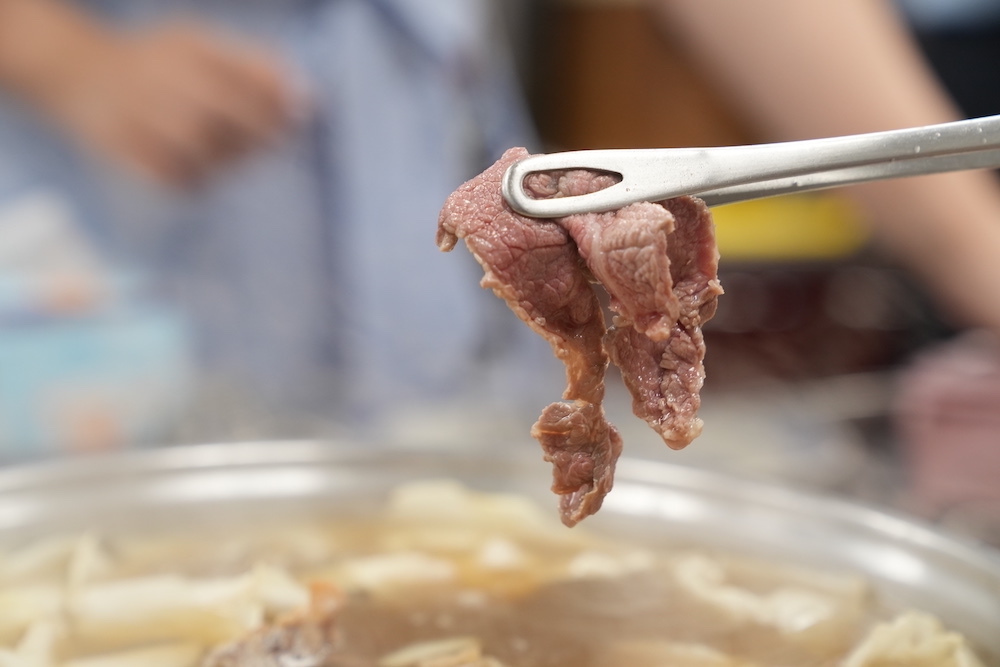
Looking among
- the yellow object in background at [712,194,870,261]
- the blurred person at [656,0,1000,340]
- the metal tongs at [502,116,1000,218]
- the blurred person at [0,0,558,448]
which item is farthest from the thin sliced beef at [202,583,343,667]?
the yellow object in background at [712,194,870,261]

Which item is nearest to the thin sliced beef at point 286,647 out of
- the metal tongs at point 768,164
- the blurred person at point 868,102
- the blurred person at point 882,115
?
the metal tongs at point 768,164

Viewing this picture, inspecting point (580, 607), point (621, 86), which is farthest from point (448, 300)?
point (621, 86)

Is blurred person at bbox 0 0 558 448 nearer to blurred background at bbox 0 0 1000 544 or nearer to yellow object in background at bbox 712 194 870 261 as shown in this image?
blurred background at bbox 0 0 1000 544

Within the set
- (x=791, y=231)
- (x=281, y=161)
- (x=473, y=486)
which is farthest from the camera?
(x=791, y=231)

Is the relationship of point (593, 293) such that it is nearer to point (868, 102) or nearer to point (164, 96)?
point (868, 102)

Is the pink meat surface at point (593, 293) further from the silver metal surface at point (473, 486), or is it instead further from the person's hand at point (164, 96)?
the person's hand at point (164, 96)

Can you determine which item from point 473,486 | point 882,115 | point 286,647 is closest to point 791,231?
point 882,115

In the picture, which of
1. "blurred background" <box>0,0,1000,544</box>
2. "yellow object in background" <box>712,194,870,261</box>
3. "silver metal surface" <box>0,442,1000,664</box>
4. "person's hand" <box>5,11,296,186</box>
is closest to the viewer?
"silver metal surface" <box>0,442,1000,664</box>
